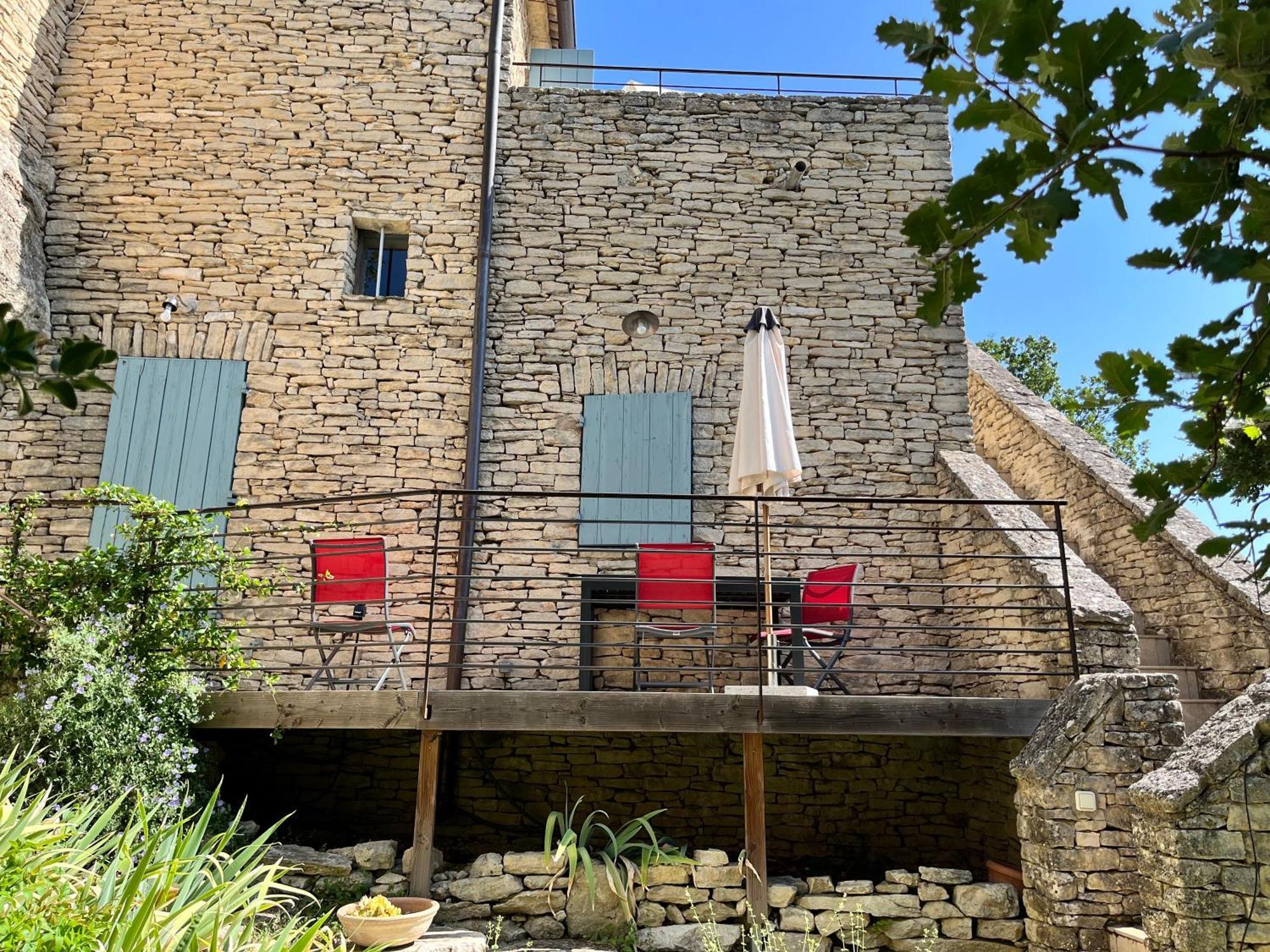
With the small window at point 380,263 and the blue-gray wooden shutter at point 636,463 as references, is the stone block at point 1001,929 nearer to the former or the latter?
the blue-gray wooden shutter at point 636,463

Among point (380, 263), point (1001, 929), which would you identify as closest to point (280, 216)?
point (380, 263)

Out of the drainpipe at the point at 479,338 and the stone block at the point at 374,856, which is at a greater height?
the drainpipe at the point at 479,338

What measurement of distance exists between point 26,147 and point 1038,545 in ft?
25.4

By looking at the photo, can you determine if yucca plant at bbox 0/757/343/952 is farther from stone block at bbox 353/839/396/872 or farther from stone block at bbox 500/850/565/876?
stone block at bbox 500/850/565/876

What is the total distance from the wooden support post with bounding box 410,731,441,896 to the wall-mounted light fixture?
349 cm

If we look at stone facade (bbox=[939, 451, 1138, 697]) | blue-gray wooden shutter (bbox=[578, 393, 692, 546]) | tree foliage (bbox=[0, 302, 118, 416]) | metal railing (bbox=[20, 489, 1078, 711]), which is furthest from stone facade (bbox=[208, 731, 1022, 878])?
tree foliage (bbox=[0, 302, 118, 416])

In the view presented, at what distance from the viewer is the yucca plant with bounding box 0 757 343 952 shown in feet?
9.34

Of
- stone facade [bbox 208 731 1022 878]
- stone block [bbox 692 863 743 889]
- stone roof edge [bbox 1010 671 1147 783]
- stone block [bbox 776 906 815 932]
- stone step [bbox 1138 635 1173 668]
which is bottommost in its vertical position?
stone block [bbox 776 906 815 932]

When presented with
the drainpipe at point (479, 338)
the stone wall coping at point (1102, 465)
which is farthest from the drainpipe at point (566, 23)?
the stone wall coping at point (1102, 465)

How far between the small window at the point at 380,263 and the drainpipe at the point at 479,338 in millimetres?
717

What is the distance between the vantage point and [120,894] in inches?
132

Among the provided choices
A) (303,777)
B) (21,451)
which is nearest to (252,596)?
(303,777)

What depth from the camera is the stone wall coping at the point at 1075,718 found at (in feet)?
15.2

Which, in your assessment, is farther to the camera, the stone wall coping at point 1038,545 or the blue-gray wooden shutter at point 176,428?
the blue-gray wooden shutter at point 176,428
